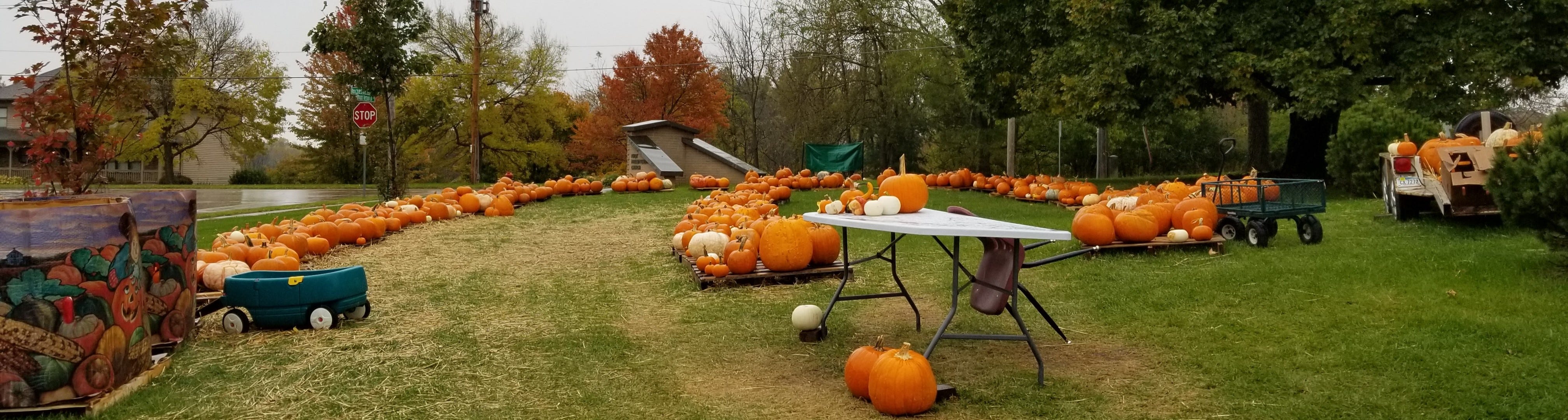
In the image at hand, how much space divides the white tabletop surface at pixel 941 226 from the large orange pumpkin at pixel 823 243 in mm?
2446

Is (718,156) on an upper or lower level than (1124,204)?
upper

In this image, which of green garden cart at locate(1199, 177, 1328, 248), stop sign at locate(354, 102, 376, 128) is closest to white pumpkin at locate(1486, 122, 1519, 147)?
green garden cart at locate(1199, 177, 1328, 248)

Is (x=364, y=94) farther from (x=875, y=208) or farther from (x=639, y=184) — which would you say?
(x=875, y=208)

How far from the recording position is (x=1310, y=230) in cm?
868

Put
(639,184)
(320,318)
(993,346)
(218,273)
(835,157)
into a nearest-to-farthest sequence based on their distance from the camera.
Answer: (993,346)
(320,318)
(218,273)
(639,184)
(835,157)

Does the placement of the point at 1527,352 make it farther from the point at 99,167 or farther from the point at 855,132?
the point at 855,132

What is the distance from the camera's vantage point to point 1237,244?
29.0ft

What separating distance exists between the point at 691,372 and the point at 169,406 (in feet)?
7.82

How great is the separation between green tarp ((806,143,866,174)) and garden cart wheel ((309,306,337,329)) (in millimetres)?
22191

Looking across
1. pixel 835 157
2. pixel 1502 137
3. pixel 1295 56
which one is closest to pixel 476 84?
pixel 835 157

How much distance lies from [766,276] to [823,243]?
586mm

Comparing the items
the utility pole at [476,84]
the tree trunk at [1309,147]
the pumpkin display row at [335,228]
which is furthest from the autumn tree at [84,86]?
the utility pole at [476,84]

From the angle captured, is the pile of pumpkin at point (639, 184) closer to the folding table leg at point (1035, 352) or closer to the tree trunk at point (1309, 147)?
the tree trunk at point (1309, 147)

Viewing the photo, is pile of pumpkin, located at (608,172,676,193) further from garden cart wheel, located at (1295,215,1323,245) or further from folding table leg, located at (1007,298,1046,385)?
folding table leg, located at (1007,298,1046,385)
